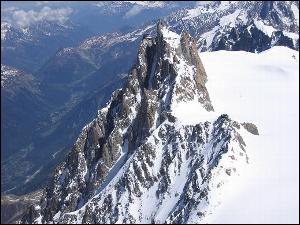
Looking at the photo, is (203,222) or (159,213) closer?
(203,222)

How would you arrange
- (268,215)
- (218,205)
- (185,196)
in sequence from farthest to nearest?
(185,196) < (218,205) < (268,215)

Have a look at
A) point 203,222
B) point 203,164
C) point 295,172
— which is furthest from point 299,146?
point 203,222

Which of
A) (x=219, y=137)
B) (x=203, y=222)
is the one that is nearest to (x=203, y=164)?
(x=219, y=137)

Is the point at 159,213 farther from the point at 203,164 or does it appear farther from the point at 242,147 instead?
the point at 242,147

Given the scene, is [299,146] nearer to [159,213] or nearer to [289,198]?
[289,198]

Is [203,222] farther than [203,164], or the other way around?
[203,164]

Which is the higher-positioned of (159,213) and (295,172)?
(295,172)

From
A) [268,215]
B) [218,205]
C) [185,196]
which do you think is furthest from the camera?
[185,196]
